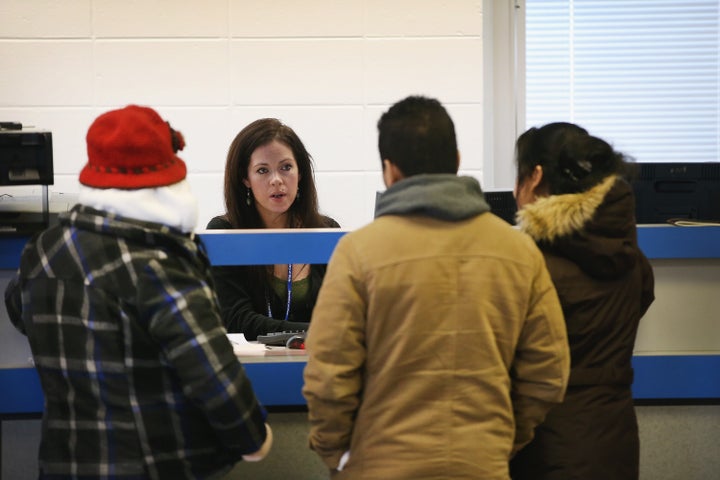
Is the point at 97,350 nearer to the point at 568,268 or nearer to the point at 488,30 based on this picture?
the point at 568,268

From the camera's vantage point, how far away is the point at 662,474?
7.55ft

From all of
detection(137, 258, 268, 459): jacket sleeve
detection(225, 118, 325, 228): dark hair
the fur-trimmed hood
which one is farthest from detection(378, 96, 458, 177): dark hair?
detection(225, 118, 325, 228): dark hair

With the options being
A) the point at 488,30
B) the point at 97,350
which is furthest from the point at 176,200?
the point at 488,30

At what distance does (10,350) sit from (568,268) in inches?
54.2

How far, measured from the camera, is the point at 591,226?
1808 mm

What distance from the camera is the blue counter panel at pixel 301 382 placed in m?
2.15

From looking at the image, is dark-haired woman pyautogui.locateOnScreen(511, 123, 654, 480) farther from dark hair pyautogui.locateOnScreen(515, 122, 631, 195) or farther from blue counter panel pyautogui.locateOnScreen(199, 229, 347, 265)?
blue counter panel pyautogui.locateOnScreen(199, 229, 347, 265)

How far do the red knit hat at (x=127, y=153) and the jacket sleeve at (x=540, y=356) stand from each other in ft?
2.28

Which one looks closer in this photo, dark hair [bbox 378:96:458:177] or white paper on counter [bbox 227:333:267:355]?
dark hair [bbox 378:96:458:177]

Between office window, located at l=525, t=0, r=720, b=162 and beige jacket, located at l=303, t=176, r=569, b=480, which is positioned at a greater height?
office window, located at l=525, t=0, r=720, b=162

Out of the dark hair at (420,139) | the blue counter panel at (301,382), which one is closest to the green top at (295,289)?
the blue counter panel at (301,382)

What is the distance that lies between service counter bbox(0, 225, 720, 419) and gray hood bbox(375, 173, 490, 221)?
736 millimetres

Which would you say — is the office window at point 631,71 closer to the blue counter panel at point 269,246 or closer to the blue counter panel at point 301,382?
the blue counter panel at point 301,382

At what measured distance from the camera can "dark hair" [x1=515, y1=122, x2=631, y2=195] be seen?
1.87m
